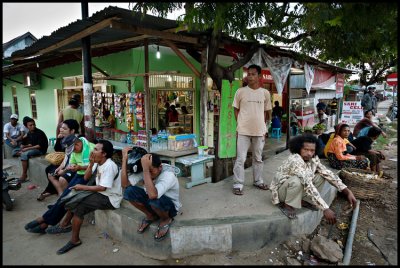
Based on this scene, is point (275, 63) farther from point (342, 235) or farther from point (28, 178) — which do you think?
point (28, 178)

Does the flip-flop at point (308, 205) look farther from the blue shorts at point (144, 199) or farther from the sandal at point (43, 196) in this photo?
the sandal at point (43, 196)

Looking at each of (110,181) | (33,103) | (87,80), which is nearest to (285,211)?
(110,181)

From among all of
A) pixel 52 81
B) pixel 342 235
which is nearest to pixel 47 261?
pixel 342 235

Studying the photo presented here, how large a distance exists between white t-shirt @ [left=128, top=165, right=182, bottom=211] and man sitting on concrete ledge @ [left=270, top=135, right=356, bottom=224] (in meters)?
1.32

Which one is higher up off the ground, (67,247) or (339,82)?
(339,82)

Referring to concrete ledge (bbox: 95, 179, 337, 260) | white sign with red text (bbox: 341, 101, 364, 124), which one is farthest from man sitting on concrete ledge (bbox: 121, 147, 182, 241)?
white sign with red text (bbox: 341, 101, 364, 124)

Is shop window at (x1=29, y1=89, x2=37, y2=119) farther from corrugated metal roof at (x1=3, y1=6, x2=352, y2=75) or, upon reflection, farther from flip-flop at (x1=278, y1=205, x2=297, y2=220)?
flip-flop at (x1=278, y1=205, x2=297, y2=220)

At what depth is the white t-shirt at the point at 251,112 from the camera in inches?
161

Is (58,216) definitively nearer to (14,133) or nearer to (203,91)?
(203,91)

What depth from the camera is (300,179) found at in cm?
330

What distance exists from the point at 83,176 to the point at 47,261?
1.25m

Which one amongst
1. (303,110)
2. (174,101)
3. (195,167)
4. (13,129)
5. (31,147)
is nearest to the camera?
(195,167)

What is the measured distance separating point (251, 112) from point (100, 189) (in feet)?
7.70

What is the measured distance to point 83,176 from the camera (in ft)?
13.3
